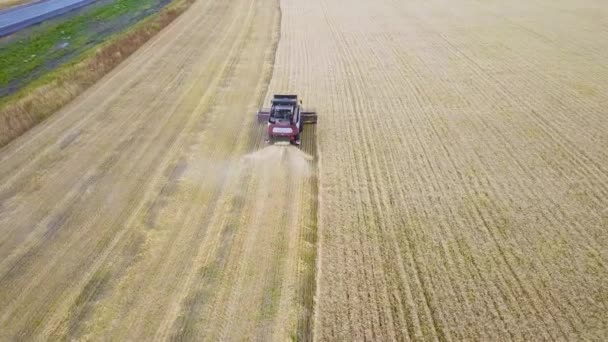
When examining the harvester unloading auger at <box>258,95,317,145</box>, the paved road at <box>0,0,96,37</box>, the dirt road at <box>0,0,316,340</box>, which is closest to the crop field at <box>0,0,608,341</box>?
the dirt road at <box>0,0,316,340</box>

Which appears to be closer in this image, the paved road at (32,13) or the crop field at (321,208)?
the crop field at (321,208)

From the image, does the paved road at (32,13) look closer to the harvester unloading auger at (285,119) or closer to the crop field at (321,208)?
the crop field at (321,208)

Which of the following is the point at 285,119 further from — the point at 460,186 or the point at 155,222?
the point at 460,186

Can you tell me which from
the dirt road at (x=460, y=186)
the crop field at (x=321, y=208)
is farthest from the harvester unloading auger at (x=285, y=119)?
the dirt road at (x=460, y=186)

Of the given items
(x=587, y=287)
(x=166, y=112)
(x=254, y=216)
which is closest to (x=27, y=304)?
(x=254, y=216)

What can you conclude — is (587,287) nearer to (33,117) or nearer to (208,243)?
(208,243)

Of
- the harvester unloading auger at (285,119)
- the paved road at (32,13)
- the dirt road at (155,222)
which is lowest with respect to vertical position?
the dirt road at (155,222)

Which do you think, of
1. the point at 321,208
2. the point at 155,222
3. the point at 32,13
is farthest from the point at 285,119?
the point at 32,13
